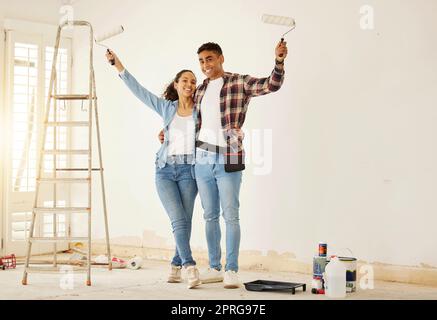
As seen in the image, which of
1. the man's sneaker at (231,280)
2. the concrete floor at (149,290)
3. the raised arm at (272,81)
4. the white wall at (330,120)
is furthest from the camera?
the white wall at (330,120)

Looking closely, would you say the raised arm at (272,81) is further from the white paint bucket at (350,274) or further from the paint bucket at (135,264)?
the paint bucket at (135,264)

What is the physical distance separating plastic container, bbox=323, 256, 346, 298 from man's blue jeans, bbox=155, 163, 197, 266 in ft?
2.75

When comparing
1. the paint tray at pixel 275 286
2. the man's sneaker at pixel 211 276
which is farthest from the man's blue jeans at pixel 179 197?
the paint tray at pixel 275 286

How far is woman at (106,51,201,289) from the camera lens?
172 inches

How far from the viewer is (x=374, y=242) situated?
15.2 feet

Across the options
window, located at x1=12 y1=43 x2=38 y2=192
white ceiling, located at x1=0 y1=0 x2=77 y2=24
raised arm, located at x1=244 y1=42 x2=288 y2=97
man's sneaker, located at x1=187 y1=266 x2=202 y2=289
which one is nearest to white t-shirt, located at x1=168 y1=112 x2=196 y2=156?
raised arm, located at x1=244 y1=42 x2=288 y2=97

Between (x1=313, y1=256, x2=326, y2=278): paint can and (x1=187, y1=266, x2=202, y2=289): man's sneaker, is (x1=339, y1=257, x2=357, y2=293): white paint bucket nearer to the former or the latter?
(x1=313, y1=256, x2=326, y2=278): paint can

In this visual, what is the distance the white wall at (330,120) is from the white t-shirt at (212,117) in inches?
32.5

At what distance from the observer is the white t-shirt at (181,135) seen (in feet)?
14.4
